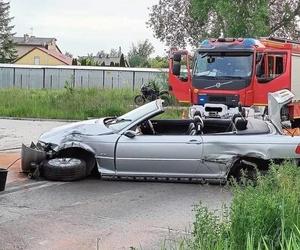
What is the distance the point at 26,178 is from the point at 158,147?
2332 millimetres

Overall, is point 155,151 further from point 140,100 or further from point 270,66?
point 140,100

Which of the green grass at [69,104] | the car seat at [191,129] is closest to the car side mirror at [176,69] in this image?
the green grass at [69,104]

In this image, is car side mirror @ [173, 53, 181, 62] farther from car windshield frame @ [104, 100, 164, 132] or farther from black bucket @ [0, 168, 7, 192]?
black bucket @ [0, 168, 7, 192]

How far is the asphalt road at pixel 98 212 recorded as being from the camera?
632cm

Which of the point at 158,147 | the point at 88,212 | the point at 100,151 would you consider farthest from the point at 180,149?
the point at 88,212

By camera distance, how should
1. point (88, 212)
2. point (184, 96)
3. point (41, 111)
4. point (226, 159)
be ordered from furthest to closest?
1. point (41, 111)
2. point (184, 96)
3. point (226, 159)
4. point (88, 212)

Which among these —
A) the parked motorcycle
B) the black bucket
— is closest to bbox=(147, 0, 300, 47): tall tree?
the parked motorcycle

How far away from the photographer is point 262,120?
1044 cm

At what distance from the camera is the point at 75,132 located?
394 inches

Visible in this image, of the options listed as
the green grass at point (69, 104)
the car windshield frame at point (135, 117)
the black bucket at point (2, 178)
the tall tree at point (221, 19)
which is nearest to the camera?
the black bucket at point (2, 178)

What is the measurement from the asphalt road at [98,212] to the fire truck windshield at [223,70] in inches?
271

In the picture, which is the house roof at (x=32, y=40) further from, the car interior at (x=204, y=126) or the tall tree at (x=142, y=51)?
the car interior at (x=204, y=126)

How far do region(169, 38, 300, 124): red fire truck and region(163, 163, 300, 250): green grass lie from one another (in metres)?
10.8

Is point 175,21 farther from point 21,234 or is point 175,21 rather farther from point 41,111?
point 21,234
